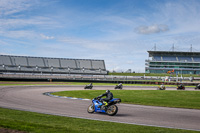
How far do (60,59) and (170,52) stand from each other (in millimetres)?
62545

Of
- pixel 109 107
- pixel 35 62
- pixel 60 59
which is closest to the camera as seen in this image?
pixel 109 107

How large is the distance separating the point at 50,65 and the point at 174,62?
6580 cm

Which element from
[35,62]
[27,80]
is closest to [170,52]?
[35,62]

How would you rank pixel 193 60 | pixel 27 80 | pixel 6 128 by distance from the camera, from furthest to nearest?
Result: pixel 193 60 → pixel 27 80 → pixel 6 128

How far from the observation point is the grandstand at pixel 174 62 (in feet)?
389

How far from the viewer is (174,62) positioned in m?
119

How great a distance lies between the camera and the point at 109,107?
1355 centimetres

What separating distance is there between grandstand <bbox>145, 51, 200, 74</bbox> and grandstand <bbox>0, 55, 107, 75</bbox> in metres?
34.1

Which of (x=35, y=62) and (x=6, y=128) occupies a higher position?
(x=35, y=62)

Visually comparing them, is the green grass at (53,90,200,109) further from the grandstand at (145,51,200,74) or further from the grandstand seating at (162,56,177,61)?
the grandstand seating at (162,56,177,61)

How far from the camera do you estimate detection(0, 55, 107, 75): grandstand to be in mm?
83656

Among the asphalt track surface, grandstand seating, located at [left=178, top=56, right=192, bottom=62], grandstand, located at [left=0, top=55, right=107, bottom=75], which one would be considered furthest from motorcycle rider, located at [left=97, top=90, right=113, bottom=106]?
grandstand seating, located at [left=178, top=56, right=192, bottom=62]

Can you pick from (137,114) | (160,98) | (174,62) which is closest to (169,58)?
(174,62)

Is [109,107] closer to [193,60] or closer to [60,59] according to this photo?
[60,59]
